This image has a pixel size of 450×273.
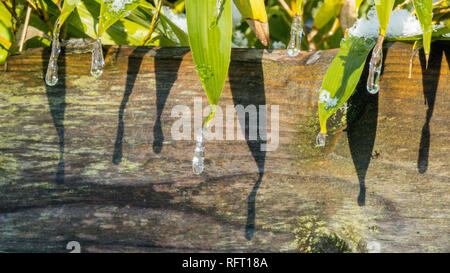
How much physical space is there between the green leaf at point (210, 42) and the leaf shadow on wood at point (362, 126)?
22 cm

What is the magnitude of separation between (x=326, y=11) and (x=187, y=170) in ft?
1.50

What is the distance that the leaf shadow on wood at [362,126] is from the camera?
25.0 inches

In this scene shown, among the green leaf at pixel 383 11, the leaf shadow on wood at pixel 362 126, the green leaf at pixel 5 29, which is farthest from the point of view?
the green leaf at pixel 5 29

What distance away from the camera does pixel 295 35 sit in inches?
24.3

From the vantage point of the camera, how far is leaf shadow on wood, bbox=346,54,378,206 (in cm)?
63

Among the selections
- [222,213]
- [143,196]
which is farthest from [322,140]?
[143,196]

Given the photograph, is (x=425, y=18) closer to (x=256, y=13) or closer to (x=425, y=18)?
(x=425, y=18)

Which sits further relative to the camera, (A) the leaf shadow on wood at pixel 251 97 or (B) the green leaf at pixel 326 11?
(B) the green leaf at pixel 326 11

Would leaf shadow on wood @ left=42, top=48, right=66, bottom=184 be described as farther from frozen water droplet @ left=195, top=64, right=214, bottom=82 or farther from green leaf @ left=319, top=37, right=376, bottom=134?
green leaf @ left=319, top=37, right=376, bottom=134

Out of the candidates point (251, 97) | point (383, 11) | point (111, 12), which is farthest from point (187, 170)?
point (383, 11)

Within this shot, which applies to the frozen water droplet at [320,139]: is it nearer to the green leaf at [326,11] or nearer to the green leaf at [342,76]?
the green leaf at [342,76]

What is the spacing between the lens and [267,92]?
2.15ft

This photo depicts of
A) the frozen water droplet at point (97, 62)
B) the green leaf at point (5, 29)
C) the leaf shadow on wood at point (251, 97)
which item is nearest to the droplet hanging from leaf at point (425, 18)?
the leaf shadow on wood at point (251, 97)

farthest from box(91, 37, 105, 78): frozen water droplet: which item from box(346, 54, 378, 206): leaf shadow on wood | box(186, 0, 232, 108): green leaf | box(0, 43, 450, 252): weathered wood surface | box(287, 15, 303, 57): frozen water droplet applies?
box(346, 54, 378, 206): leaf shadow on wood
